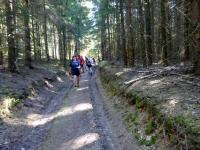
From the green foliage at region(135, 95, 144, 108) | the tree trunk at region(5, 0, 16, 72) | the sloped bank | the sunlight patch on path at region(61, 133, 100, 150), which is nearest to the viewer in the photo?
the sloped bank

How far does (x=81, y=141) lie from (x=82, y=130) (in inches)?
47.4

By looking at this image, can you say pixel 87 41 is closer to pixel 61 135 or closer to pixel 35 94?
pixel 35 94

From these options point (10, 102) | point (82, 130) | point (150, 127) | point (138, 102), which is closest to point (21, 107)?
point (10, 102)

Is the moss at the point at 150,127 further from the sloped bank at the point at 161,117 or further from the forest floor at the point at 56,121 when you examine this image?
the forest floor at the point at 56,121

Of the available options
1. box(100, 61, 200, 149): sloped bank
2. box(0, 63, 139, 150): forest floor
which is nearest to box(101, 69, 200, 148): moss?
box(100, 61, 200, 149): sloped bank

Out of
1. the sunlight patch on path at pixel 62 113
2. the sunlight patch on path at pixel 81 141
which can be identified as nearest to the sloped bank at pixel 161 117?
the sunlight patch on path at pixel 81 141

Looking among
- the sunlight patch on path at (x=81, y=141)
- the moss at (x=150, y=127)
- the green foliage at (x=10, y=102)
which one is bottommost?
the sunlight patch on path at (x=81, y=141)

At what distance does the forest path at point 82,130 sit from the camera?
9.71 m

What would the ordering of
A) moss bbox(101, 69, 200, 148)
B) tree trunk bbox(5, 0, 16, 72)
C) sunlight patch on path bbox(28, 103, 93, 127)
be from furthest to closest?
1. tree trunk bbox(5, 0, 16, 72)
2. sunlight patch on path bbox(28, 103, 93, 127)
3. moss bbox(101, 69, 200, 148)

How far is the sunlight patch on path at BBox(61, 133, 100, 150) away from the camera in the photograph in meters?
9.64

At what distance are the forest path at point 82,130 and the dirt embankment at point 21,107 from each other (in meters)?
0.63

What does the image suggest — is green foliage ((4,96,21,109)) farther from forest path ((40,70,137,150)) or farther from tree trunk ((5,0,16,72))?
tree trunk ((5,0,16,72))

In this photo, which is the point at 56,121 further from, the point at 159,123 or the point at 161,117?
the point at 161,117

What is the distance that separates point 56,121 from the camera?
1288 centimetres
